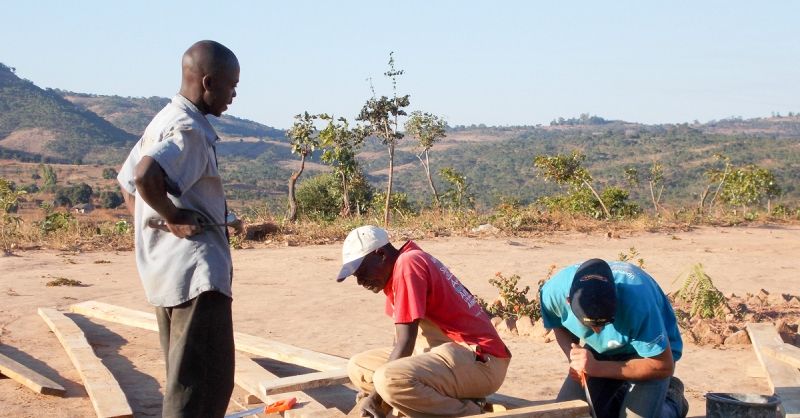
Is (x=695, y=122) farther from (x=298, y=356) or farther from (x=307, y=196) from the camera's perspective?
(x=298, y=356)

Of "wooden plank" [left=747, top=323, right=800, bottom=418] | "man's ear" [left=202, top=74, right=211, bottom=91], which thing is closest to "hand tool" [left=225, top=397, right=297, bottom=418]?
Result: "man's ear" [left=202, top=74, right=211, bottom=91]

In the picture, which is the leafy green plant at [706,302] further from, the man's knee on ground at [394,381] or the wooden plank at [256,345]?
the man's knee on ground at [394,381]

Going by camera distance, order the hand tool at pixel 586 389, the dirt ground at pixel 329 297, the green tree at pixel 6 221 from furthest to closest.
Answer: the green tree at pixel 6 221 → the dirt ground at pixel 329 297 → the hand tool at pixel 586 389

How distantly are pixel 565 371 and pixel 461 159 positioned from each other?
66.6 m

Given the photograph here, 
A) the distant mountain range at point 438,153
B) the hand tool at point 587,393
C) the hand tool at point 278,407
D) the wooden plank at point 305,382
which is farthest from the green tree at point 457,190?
the distant mountain range at point 438,153

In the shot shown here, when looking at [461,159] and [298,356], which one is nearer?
[298,356]

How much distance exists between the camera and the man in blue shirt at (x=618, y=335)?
3973mm

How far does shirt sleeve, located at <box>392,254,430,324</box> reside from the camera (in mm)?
4180

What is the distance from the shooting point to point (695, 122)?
Answer: 13400 centimetres

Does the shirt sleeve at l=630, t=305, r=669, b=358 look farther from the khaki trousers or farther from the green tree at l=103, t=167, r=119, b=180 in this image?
the green tree at l=103, t=167, r=119, b=180

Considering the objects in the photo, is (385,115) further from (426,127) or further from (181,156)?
(181,156)

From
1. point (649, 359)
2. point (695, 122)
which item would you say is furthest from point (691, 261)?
point (695, 122)

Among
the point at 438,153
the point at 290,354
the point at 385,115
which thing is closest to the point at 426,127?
the point at 385,115

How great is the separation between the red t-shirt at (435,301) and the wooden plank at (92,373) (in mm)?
1513
